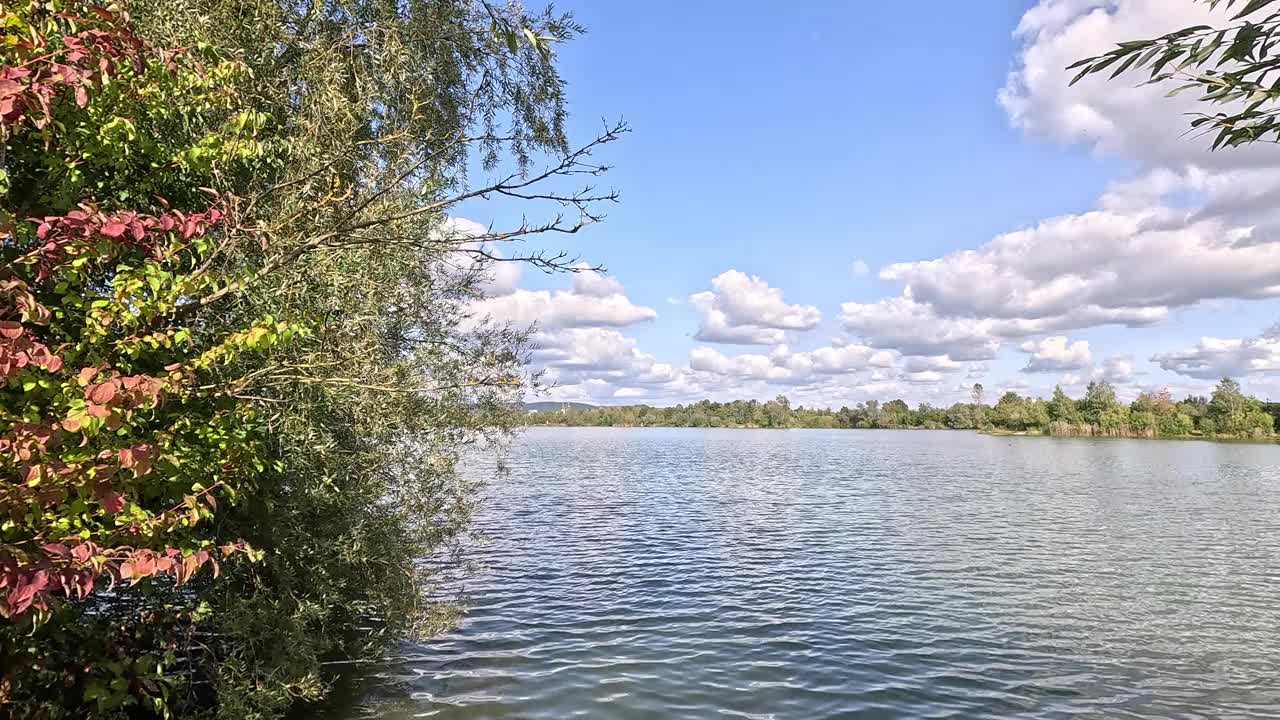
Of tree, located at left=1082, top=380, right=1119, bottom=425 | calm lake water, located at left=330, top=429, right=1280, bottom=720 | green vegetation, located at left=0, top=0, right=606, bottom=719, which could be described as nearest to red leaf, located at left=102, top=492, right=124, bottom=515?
green vegetation, located at left=0, top=0, right=606, bottom=719

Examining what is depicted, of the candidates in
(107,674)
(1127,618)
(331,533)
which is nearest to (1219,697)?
(1127,618)

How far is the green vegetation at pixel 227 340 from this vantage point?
4.52 metres

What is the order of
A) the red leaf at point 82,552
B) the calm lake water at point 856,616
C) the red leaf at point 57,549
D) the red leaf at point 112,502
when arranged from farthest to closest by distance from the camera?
1. the calm lake water at point 856,616
2. the red leaf at point 112,502
3. the red leaf at point 82,552
4. the red leaf at point 57,549

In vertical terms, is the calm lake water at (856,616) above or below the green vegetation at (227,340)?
below

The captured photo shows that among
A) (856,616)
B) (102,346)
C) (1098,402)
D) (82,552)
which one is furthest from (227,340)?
(1098,402)

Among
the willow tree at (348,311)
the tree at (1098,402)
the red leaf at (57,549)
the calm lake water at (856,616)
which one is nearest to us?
the red leaf at (57,549)

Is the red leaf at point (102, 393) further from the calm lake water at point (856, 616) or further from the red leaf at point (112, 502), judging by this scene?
the calm lake water at point (856, 616)

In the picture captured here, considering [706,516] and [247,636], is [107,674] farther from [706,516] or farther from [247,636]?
[706,516]

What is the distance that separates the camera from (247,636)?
7.98 meters

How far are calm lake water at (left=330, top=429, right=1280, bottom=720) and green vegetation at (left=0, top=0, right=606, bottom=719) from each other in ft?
9.33

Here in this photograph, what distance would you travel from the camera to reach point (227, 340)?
5.23 meters

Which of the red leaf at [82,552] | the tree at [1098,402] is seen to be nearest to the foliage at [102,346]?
the red leaf at [82,552]

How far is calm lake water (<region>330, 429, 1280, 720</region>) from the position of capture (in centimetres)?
1111

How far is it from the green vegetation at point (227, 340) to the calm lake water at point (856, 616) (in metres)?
2.84
